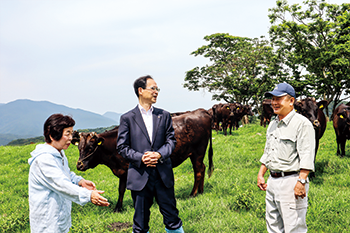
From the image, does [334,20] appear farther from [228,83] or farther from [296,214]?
[296,214]

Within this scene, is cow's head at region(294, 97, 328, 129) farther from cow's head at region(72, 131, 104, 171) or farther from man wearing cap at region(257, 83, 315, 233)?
cow's head at region(72, 131, 104, 171)

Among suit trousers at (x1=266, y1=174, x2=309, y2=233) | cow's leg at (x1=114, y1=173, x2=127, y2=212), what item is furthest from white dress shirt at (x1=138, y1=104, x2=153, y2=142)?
cow's leg at (x1=114, y1=173, x2=127, y2=212)

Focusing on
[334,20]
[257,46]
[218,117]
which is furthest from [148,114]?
[257,46]

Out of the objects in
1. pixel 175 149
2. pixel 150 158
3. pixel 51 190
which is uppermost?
pixel 150 158

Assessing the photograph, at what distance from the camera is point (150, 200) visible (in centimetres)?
372

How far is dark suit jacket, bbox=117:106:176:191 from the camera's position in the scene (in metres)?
3.54

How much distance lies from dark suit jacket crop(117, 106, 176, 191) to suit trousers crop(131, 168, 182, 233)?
0.09 m

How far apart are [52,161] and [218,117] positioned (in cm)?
1640

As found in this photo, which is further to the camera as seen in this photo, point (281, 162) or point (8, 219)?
point (8, 219)

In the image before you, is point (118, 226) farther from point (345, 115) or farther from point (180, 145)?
point (345, 115)

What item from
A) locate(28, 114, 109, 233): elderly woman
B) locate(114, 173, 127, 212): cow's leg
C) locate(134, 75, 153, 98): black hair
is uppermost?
locate(134, 75, 153, 98): black hair

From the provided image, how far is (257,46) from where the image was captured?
1257 inches

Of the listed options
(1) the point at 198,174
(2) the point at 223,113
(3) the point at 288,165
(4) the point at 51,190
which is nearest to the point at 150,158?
(4) the point at 51,190

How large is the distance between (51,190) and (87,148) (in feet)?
11.0
